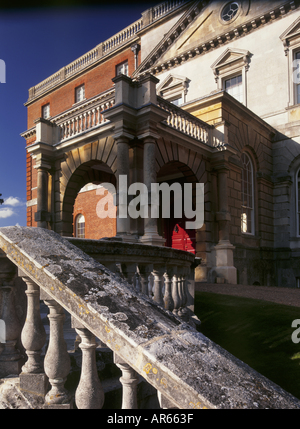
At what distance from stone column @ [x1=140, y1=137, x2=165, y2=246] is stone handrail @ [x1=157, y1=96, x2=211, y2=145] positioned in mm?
1368

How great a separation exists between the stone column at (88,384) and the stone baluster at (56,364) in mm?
186

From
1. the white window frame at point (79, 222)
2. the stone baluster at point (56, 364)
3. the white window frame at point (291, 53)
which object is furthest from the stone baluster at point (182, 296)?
the white window frame at point (79, 222)

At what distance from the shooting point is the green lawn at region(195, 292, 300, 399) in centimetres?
412

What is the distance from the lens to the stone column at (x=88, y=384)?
5.59 ft

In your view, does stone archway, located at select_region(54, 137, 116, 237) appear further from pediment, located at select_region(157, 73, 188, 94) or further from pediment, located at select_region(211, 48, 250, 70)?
pediment, located at select_region(211, 48, 250, 70)

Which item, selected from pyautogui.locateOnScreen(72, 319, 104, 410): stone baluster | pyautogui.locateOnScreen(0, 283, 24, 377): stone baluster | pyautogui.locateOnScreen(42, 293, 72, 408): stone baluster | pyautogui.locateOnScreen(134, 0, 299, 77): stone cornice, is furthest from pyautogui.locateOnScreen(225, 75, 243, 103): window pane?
pyautogui.locateOnScreen(72, 319, 104, 410): stone baluster

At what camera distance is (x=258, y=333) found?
17.1ft

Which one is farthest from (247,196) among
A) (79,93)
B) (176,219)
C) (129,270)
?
(79,93)

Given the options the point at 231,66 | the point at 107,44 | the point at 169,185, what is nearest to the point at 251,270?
the point at 169,185

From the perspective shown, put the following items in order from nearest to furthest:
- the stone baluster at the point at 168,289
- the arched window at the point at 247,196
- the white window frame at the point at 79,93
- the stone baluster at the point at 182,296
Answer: the stone baluster at the point at 168,289 → the stone baluster at the point at 182,296 → the arched window at the point at 247,196 → the white window frame at the point at 79,93

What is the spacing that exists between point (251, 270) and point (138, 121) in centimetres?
780

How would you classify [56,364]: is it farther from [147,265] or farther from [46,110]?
[46,110]
